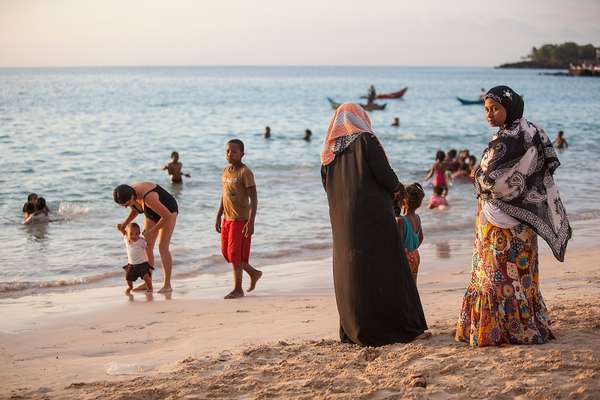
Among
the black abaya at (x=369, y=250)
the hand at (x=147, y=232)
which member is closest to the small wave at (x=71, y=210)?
the hand at (x=147, y=232)

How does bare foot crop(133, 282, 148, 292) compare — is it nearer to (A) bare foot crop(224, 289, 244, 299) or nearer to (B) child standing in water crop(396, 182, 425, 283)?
(A) bare foot crop(224, 289, 244, 299)

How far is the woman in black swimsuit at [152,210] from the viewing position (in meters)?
7.56

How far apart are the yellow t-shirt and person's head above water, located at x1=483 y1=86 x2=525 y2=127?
3330 millimetres

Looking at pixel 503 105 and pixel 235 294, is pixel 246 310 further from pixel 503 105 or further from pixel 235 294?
pixel 503 105

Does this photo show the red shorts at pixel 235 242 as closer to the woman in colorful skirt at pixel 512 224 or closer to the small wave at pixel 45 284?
the small wave at pixel 45 284

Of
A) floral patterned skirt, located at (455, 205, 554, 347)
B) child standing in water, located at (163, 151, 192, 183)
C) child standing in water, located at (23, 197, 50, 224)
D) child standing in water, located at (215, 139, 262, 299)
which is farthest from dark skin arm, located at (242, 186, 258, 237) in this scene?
child standing in water, located at (163, 151, 192, 183)

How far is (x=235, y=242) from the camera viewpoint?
761 centimetres

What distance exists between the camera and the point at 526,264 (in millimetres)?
4617

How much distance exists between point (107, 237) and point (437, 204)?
6.13m

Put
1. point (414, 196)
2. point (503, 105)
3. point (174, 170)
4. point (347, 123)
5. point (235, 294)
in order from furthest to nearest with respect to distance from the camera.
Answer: point (174, 170)
point (235, 294)
point (414, 196)
point (347, 123)
point (503, 105)

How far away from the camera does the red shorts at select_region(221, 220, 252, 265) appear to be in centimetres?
755

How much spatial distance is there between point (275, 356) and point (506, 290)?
156 cm

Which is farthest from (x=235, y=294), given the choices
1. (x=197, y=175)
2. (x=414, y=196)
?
(x=197, y=175)

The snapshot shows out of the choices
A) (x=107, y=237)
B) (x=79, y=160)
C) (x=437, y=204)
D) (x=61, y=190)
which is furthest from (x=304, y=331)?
(x=79, y=160)
